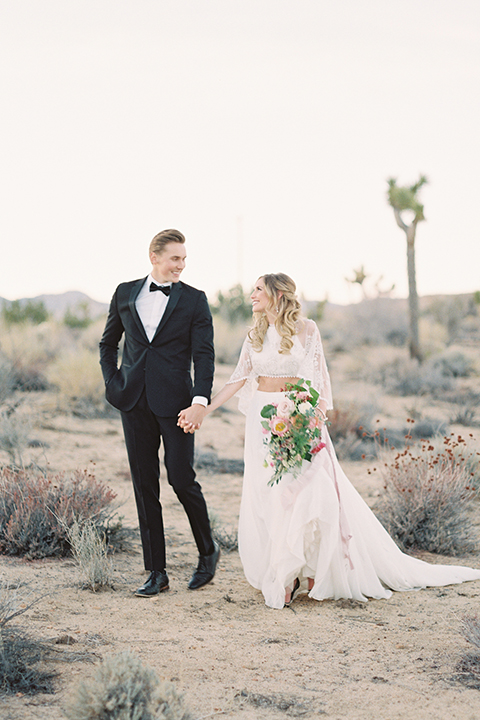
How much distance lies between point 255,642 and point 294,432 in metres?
1.36

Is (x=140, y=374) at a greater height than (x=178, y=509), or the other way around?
(x=140, y=374)

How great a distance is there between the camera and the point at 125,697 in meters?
2.60

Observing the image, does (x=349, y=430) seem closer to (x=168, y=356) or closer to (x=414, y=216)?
(x=168, y=356)

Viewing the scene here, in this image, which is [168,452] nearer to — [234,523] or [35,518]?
[35,518]

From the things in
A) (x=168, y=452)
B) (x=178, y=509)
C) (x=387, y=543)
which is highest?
(x=168, y=452)

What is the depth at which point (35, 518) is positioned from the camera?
5.41 m

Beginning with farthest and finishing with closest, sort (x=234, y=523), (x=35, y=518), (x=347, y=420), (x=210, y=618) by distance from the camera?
(x=347, y=420), (x=234, y=523), (x=35, y=518), (x=210, y=618)

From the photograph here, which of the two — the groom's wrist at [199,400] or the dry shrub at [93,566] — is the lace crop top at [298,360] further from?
the dry shrub at [93,566]

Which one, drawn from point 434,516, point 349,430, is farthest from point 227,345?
point 434,516

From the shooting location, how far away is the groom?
439 centimetres

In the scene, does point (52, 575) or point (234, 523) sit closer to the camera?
point (52, 575)

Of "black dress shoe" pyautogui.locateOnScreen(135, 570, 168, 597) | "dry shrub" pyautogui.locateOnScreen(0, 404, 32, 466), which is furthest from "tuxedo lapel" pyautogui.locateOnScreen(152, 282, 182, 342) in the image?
"dry shrub" pyautogui.locateOnScreen(0, 404, 32, 466)

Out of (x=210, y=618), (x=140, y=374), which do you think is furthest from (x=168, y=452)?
(x=210, y=618)

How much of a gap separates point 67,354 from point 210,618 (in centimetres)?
1236
